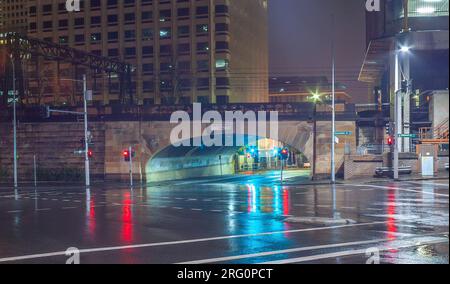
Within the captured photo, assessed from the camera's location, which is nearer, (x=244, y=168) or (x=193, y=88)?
(x=244, y=168)

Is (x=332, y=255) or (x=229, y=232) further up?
(x=332, y=255)

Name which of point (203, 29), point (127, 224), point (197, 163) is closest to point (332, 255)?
point (127, 224)

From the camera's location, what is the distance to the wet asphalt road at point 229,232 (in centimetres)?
1127

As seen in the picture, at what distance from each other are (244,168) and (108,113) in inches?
1601

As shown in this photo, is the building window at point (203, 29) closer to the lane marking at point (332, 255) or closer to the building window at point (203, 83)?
the building window at point (203, 83)

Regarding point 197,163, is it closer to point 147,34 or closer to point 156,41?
point 156,41

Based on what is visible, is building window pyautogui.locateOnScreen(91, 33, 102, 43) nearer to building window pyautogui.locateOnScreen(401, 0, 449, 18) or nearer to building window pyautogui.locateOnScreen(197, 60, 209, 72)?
building window pyautogui.locateOnScreen(197, 60, 209, 72)

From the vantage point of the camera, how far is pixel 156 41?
101 m

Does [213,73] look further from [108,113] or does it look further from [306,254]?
[306,254]

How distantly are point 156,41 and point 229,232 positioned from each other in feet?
294

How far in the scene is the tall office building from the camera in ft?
319

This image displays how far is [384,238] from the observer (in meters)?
13.4

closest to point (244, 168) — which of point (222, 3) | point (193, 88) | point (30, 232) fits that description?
point (193, 88)

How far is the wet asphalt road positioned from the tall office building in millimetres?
71664
